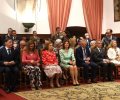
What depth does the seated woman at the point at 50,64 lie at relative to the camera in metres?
7.13

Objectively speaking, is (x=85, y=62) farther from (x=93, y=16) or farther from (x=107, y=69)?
(x=93, y=16)

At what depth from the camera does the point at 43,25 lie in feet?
34.6

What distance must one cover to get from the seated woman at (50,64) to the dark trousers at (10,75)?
789 millimetres

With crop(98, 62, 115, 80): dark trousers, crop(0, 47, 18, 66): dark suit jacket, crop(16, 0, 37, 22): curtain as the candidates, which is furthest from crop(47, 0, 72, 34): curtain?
crop(0, 47, 18, 66): dark suit jacket

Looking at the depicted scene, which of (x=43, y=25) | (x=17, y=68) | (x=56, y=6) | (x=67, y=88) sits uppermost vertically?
(x=56, y=6)

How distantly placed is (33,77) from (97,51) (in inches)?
86.8

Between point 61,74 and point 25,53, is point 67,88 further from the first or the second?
point 25,53

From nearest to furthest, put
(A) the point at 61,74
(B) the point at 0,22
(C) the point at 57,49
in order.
Result: (A) the point at 61,74 → (C) the point at 57,49 → (B) the point at 0,22

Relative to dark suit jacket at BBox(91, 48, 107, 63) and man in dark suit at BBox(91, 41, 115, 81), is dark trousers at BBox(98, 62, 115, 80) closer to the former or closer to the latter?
man in dark suit at BBox(91, 41, 115, 81)

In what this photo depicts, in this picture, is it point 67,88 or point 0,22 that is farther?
point 0,22

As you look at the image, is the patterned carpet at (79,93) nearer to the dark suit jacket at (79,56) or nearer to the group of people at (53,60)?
the group of people at (53,60)

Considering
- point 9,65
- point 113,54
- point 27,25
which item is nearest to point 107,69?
point 113,54

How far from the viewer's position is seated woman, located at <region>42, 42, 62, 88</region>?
23.4 ft

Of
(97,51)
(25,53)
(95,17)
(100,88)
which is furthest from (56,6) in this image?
(100,88)
